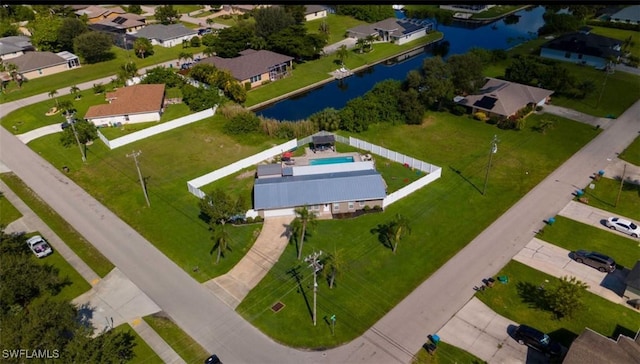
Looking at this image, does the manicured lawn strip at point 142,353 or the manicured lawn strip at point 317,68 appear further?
the manicured lawn strip at point 317,68

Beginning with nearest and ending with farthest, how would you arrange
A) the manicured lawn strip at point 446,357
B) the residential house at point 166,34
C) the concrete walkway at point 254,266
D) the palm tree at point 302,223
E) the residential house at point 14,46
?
1. the manicured lawn strip at point 446,357
2. the concrete walkway at point 254,266
3. the palm tree at point 302,223
4. the residential house at point 14,46
5. the residential house at point 166,34

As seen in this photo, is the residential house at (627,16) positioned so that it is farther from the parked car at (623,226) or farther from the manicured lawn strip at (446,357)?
the manicured lawn strip at (446,357)

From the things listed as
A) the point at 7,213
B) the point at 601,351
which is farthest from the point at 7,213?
the point at 601,351

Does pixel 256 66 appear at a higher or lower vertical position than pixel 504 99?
higher

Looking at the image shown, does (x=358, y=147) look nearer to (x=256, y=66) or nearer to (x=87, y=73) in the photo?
(x=256, y=66)

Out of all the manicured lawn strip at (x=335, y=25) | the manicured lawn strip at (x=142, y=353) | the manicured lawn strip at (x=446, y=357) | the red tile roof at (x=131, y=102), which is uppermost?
the manicured lawn strip at (x=335, y=25)

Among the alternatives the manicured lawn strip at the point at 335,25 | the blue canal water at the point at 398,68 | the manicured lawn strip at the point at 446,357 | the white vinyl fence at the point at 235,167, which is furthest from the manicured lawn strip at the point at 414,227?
the manicured lawn strip at the point at 335,25

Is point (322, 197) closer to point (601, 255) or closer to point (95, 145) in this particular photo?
point (601, 255)
